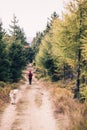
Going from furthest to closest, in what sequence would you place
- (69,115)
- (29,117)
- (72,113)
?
(29,117) → (72,113) → (69,115)

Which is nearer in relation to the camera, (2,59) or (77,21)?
(77,21)

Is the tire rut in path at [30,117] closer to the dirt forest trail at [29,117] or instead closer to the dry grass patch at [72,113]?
the dirt forest trail at [29,117]

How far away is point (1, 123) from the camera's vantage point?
686 inches

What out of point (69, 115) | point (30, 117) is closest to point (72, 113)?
point (69, 115)

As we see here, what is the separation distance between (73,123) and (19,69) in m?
29.4

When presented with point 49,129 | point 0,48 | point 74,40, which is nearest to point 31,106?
point 74,40

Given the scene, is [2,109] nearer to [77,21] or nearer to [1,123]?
[1,123]

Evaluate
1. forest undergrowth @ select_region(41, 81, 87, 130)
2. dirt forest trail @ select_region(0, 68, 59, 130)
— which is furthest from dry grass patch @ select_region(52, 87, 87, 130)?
dirt forest trail @ select_region(0, 68, 59, 130)

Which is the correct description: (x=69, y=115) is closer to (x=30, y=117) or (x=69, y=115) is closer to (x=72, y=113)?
(x=72, y=113)

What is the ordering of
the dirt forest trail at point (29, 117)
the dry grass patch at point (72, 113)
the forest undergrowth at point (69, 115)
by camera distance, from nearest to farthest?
the dry grass patch at point (72, 113), the forest undergrowth at point (69, 115), the dirt forest trail at point (29, 117)

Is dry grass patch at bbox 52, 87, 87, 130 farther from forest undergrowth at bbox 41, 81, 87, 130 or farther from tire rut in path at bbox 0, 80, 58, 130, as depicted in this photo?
tire rut in path at bbox 0, 80, 58, 130

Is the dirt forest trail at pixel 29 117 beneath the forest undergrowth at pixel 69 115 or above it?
beneath

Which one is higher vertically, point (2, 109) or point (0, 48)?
point (0, 48)

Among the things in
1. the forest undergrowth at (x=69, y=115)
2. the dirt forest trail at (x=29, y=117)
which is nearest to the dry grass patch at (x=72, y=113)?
the forest undergrowth at (x=69, y=115)
